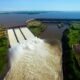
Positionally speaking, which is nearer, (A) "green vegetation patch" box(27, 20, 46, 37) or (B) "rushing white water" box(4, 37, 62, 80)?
(B) "rushing white water" box(4, 37, 62, 80)

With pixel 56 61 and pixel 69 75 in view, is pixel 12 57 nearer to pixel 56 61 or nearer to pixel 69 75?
pixel 56 61

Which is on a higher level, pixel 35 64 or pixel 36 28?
pixel 35 64

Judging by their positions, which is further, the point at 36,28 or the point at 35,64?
the point at 36,28

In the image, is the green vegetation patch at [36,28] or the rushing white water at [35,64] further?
the green vegetation patch at [36,28]

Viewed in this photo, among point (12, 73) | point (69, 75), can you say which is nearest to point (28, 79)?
point (12, 73)

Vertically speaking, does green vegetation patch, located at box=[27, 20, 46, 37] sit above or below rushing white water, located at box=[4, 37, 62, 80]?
below

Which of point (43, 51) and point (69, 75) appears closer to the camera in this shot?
point (43, 51)

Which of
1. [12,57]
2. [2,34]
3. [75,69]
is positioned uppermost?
[12,57]

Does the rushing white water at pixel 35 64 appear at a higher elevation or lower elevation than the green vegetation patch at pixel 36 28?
higher
